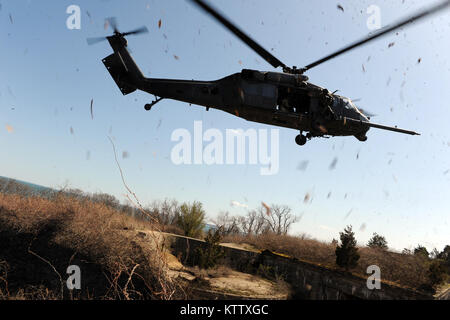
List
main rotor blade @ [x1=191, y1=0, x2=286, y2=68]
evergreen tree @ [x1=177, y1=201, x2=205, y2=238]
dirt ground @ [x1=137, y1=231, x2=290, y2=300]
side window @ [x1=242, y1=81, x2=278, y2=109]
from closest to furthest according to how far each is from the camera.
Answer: main rotor blade @ [x1=191, y1=0, x2=286, y2=68] → side window @ [x1=242, y1=81, x2=278, y2=109] → dirt ground @ [x1=137, y1=231, x2=290, y2=300] → evergreen tree @ [x1=177, y1=201, x2=205, y2=238]

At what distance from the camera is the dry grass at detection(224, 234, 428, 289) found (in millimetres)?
13984

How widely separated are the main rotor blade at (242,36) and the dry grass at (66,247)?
9717mm

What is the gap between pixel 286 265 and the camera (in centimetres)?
1725

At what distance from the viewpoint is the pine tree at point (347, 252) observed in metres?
15.1

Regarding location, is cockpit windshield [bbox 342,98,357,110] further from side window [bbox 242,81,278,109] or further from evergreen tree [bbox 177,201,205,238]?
evergreen tree [bbox 177,201,205,238]

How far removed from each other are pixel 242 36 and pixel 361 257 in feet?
Answer: 54.4

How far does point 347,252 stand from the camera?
15.2 metres

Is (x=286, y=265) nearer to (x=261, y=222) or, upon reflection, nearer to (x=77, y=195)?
(x=77, y=195)

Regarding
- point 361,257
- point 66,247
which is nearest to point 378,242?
point 361,257

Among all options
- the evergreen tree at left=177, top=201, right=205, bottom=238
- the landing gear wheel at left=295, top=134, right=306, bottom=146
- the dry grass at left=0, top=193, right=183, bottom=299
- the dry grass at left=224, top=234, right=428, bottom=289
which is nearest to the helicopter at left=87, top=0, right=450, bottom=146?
the landing gear wheel at left=295, top=134, right=306, bottom=146

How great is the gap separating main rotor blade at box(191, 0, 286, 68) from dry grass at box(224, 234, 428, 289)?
13154 mm

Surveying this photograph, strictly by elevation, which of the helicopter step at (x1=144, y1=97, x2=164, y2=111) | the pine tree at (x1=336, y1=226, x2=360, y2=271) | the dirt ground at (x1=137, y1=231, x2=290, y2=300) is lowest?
the dirt ground at (x1=137, y1=231, x2=290, y2=300)
